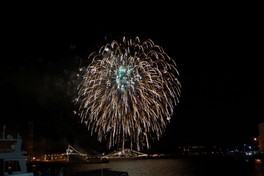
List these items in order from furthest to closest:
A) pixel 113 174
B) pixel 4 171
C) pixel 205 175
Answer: pixel 205 175 → pixel 113 174 → pixel 4 171

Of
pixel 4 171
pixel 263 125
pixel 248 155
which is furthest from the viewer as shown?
pixel 248 155

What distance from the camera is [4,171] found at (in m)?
33.5

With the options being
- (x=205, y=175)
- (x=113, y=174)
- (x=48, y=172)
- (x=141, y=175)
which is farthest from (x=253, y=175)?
(x=48, y=172)

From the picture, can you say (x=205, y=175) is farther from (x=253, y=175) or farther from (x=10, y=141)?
(x=10, y=141)

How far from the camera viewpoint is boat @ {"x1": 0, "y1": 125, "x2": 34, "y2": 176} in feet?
112

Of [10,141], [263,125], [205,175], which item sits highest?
[263,125]

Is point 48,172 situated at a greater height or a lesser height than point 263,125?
lesser

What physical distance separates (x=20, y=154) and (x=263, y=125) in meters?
138

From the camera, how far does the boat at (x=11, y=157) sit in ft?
112

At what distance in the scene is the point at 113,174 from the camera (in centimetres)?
4422

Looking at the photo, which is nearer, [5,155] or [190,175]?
[5,155]

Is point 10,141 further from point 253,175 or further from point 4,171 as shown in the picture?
point 253,175

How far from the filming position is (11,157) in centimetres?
3459

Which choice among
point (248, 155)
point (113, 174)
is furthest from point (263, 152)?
point (113, 174)
